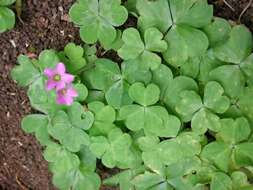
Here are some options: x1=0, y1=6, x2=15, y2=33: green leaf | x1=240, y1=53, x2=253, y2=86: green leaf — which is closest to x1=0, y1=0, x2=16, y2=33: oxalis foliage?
x1=0, y1=6, x2=15, y2=33: green leaf

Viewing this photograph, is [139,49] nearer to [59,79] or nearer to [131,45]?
[131,45]

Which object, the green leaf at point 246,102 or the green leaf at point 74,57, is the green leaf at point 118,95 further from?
the green leaf at point 246,102

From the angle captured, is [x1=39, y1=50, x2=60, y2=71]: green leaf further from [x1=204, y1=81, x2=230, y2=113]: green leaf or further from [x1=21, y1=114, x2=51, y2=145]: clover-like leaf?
[x1=204, y1=81, x2=230, y2=113]: green leaf

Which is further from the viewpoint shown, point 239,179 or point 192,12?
point 239,179

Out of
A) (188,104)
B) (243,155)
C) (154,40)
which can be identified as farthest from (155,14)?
(243,155)

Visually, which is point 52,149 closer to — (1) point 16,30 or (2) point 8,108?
(2) point 8,108

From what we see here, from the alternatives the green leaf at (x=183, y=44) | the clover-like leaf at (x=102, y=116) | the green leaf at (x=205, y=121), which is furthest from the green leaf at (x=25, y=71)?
the green leaf at (x=205, y=121)

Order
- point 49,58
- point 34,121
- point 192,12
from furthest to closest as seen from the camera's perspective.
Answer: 1. point 34,121
2. point 49,58
3. point 192,12

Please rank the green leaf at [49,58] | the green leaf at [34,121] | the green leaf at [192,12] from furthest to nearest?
the green leaf at [34,121] < the green leaf at [49,58] < the green leaf at [192,12]
